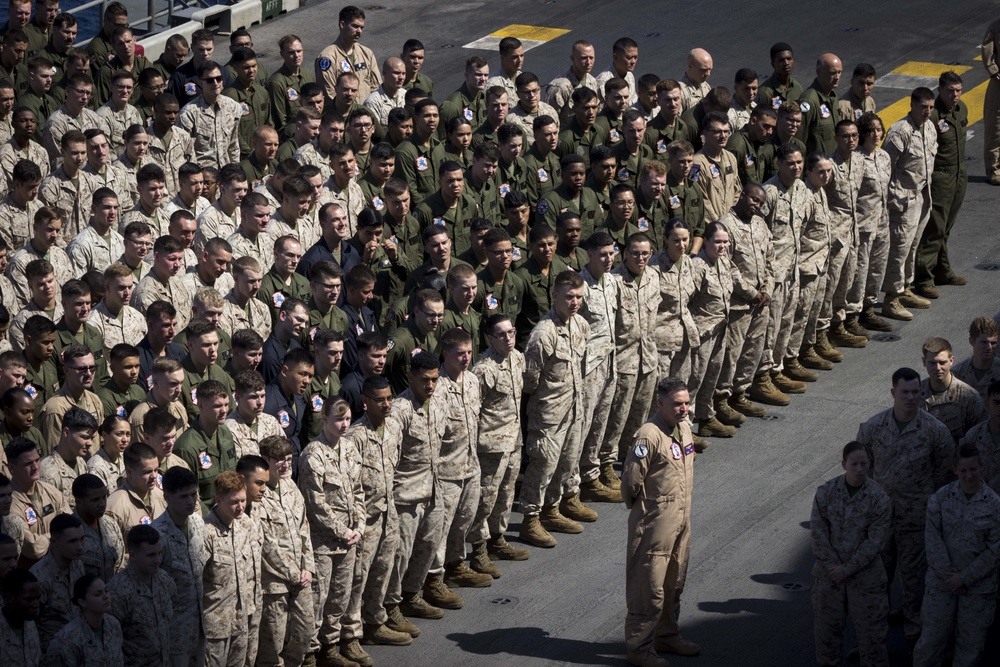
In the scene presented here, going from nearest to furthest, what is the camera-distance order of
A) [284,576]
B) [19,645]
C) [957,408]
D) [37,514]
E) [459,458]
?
[19,645] < [37,514] < [284,576] < [957,408] < [459,458]

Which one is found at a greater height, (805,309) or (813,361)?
(805,309)

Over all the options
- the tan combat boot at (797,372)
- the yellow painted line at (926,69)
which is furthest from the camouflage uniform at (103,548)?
the yellow painted line at (926,69)

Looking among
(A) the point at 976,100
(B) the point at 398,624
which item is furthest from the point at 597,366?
(A) the point at 976,100

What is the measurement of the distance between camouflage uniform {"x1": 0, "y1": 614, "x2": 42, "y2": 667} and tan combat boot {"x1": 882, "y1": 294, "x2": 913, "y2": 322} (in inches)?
386

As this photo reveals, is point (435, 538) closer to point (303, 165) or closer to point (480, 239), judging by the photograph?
point (480, 239)

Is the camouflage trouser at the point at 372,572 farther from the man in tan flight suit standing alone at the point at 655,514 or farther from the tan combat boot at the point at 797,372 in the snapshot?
the tan combat boot at the point at 797,372

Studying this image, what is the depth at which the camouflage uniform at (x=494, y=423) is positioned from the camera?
13664 mm

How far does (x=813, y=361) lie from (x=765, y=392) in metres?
0.79

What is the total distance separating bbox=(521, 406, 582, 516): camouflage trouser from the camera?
14.2m

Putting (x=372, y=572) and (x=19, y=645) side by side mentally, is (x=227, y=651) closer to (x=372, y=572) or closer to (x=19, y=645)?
(x=372, y=572)

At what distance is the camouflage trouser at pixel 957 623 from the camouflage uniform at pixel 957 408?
4.87 feet

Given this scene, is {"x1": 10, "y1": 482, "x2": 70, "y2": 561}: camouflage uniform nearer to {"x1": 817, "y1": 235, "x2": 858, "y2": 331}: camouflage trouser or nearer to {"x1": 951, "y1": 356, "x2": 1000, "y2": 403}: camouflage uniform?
{"x1": 951, "y1": 356, "x2": 1000, "y2": 403}: camouflage uniform

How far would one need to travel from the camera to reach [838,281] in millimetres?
17047

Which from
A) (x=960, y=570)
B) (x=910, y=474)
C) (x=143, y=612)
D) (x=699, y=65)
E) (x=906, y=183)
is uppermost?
(x=699, y=65)
